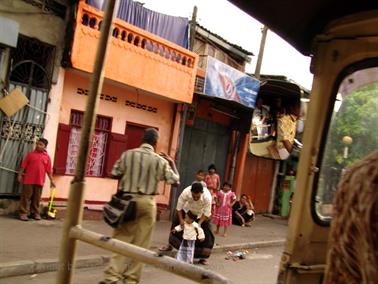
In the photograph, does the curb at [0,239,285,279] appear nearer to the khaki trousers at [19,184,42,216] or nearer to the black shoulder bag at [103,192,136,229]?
the black shoulder bag at [103,192,136,229]

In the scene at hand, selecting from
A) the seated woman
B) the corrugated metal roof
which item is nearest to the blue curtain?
the corrugated metal roof

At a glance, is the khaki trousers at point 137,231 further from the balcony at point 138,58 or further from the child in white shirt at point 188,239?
the balcony at point 138,58

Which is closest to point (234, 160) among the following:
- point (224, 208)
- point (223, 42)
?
point (223, 42)

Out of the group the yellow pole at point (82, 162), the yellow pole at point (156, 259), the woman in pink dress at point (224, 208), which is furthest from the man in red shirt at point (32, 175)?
the yellow pole at point (156, 259)

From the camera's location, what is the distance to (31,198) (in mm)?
10227

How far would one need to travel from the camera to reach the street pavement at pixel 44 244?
7.14 metres

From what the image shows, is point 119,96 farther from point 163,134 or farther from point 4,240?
point 4,240

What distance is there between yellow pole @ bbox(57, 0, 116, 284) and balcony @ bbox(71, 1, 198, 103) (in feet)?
26.4

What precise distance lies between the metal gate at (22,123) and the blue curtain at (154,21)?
207 cm

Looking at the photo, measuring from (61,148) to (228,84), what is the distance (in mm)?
5366

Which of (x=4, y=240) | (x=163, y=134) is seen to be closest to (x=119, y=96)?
(x=163, y=134)

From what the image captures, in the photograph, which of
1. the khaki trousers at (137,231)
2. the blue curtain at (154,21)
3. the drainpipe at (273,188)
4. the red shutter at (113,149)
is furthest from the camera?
the drainpipe at (273,188)

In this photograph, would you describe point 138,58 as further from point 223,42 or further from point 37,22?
point 223,42

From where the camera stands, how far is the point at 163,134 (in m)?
14.2
